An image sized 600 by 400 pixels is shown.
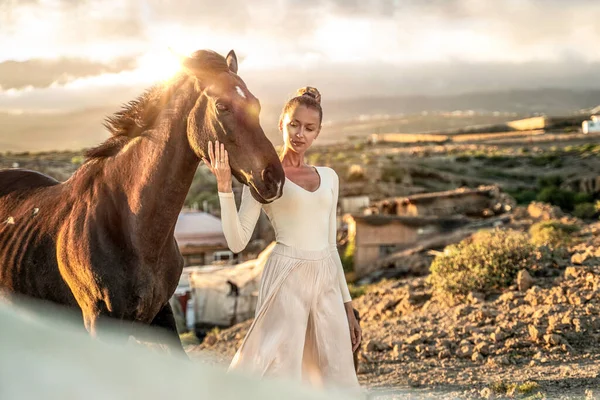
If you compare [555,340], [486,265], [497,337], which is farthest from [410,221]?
[555,340]

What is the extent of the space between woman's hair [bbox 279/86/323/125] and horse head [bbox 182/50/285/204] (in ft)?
1.73

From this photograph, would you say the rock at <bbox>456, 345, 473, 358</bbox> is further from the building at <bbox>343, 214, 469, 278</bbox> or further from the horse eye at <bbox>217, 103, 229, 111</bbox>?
the building at <bbox>343, 214, 469, 278</bbox>

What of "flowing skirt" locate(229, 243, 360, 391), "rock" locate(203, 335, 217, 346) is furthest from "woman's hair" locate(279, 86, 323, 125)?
"rock" locate(203, 335, 217, 346)

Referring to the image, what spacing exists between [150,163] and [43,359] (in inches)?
115

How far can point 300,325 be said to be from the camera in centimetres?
391

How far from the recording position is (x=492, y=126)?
8731 cm

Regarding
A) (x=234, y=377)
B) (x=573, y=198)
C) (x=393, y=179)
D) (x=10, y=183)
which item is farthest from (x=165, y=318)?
(x=393, y=179)

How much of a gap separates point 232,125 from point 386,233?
15.9 metres

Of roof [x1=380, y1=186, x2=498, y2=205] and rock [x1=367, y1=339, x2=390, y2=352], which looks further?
roof [x1=380, y1=186, x2=498, y2=205]

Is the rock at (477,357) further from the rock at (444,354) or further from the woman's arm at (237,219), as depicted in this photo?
the woman's arm at (237,219)

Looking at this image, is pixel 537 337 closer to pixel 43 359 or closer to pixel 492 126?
pixel 43 359

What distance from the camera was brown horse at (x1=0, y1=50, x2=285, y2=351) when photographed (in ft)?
11.3

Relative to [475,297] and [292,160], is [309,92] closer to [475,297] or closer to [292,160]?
[292,160]

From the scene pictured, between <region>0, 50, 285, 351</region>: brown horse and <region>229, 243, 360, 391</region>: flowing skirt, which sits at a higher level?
<region>0, 50, 285, 351</region>: brown horse
